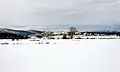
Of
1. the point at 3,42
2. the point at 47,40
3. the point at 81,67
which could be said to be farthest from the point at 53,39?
the point at 81,67

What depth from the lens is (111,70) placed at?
14.8ft

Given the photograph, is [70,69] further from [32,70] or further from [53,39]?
[53,39]

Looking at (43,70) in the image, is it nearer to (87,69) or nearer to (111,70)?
(87,69)

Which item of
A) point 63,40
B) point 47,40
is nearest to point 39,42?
point 47,40

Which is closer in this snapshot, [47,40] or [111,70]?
[111,70]

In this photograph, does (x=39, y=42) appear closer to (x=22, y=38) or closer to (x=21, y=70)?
(x=22, y=38)

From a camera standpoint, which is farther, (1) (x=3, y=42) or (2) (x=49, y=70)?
(1) (x=3, y=42)

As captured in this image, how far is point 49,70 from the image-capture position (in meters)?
4.53

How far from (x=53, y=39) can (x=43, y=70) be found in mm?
9097

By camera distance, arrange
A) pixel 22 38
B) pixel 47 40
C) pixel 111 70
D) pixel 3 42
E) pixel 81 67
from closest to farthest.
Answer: pixel 111 70
pixel 81 67
pixel 3 42
pixel 22 38
pixel 47 40

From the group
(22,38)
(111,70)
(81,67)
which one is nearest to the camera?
(111,70)

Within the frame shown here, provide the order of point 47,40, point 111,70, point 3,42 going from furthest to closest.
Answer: point 47,40, point 3,42, point 111,70

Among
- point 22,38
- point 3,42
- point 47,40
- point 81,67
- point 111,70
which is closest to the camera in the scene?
point 111,70

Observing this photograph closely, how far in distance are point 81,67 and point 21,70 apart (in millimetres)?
995
